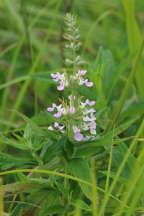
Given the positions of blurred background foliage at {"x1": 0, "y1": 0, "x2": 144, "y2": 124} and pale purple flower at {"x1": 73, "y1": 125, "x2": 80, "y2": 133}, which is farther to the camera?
blurred background foliage at {"x1": 0, "y1": 0, "x2": 144, "y2": 124}

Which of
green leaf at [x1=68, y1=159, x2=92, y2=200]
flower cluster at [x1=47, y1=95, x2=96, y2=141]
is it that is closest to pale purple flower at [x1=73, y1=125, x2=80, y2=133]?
A: flower cluster at [x1=47, y1=95, x2=96, y2=141]

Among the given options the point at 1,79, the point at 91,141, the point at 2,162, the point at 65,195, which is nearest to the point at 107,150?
the point at 91,141

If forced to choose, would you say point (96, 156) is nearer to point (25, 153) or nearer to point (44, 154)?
point (44, 154)

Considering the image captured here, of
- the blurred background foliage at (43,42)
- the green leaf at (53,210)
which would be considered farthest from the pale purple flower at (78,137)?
the blurred background foliage at (43,42)

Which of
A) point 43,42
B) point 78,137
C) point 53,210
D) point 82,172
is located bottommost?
point 53,210

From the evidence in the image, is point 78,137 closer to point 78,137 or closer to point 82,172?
point 78,137

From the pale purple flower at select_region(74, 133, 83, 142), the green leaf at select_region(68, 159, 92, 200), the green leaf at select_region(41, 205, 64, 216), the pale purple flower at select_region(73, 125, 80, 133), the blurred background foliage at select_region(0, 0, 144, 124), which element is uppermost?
the blurred background foliage at select_region(0, 0, 144, 124)

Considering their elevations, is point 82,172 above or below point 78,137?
below

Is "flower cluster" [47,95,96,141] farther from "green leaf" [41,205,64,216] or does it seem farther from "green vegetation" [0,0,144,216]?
"green leaf" [41,205,64,216]

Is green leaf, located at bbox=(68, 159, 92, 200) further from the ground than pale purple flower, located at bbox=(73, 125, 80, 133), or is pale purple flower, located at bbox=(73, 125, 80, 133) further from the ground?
pale purple flower, located at bbox=(73, 125, 80, 133)

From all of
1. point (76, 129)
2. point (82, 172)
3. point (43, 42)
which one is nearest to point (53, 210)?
point (82, 172)

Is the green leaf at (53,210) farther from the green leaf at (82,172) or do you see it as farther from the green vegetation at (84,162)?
the green leaf at (82,172)
